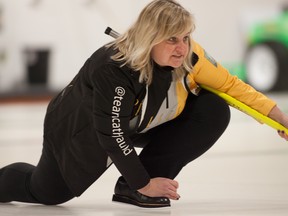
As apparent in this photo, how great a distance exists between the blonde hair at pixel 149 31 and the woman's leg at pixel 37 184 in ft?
1.59

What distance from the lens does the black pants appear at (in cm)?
233

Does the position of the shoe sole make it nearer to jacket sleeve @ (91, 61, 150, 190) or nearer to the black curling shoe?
the black curling shoe

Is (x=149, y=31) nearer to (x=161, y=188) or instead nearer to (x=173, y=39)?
(x=173, y=39)

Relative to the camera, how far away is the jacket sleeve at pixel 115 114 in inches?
81.0

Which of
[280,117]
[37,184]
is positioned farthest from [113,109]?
[280,117]

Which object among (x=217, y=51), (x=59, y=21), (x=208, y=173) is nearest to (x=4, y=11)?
(x=59, y=21)

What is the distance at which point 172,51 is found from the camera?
6.67 ft

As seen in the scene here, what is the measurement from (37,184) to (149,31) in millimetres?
688

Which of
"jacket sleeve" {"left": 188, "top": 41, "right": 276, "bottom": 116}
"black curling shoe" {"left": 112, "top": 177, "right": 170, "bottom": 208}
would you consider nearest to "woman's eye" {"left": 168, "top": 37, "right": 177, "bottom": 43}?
"jacket sleeve" {"left": 188, "top": 41, "right": 276, "bottom": 116}

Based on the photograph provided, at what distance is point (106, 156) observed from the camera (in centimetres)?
222

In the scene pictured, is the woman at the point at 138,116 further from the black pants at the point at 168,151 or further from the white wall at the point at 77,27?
the white wall at the point at 77,27

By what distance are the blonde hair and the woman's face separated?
1.0 inches

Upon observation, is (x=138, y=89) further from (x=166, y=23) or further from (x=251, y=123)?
(x=251, y=123)

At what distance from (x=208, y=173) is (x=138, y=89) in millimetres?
1109
